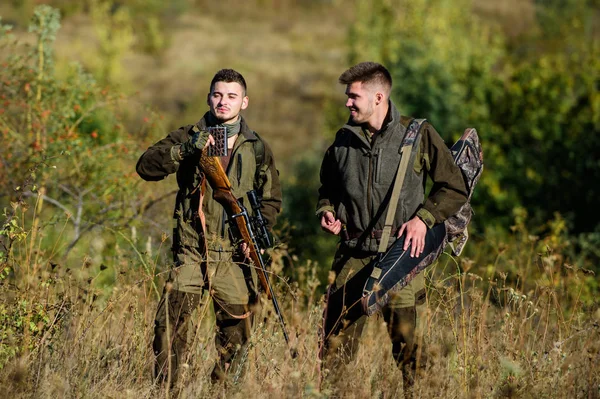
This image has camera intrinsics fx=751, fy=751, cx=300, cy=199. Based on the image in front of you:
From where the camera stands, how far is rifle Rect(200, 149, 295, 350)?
4.18 metres

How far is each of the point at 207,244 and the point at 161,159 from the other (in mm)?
539

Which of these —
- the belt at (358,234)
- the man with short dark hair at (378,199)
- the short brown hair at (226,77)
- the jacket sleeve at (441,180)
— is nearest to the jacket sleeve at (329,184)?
the man with short dark hair at (378,199)

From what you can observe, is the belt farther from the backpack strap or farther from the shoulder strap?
the backpack strap

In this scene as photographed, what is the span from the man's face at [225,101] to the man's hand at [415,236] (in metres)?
1.18

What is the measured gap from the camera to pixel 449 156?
4.15 metres

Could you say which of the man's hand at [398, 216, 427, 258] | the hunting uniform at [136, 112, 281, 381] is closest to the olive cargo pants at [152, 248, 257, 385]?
the hunting uniform at [136, 112, 281, 381]

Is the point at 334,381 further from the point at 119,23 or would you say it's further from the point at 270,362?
the point at 119,23

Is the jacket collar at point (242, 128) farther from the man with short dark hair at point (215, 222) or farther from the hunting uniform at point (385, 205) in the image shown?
the hunting uniform at point (385, 205)

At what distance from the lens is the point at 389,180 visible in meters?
4.15

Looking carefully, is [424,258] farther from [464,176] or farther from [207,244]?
[207,244]

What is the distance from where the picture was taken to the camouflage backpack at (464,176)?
4246 mm

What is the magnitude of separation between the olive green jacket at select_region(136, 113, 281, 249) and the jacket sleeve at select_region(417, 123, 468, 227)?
94 cm

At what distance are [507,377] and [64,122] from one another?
5.06 metres

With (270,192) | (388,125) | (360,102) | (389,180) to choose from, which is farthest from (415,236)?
(270,192)
